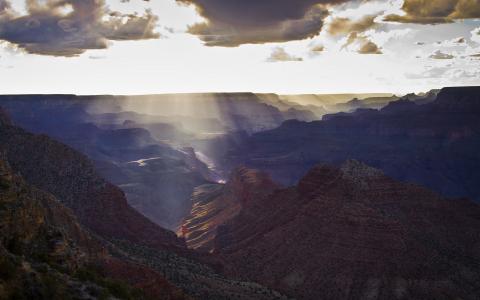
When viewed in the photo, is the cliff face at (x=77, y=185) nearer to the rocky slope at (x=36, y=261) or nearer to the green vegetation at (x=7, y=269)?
the rocky slope at (x=36, y=261)

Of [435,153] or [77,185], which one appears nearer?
[77,185]

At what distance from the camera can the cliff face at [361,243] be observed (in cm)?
6138

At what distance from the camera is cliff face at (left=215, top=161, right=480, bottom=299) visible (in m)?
61.4

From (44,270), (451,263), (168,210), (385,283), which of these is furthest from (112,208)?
(168,210)

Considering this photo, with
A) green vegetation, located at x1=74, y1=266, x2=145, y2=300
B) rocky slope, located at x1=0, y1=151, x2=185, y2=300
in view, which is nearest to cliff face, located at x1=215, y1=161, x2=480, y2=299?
rocky slope, located at x1=0, y1=151, x2=185, y2=300

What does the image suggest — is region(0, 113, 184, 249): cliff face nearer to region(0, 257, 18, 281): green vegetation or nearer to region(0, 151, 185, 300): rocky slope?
region(0, 151, 185, 300): rocky slope

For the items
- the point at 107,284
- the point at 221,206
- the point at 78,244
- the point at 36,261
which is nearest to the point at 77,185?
the point at 78,244

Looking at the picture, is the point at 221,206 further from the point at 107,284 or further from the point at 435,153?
the point at 107,284

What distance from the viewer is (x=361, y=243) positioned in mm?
66312

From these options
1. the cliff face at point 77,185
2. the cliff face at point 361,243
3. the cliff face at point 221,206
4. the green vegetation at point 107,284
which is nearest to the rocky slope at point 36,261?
the green vegetation at point 107,284

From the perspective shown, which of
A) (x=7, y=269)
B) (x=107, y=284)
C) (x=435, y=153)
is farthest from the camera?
(x=435, y=153)

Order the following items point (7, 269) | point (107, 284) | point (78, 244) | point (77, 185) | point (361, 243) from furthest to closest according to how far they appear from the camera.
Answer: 1. point (77, 185)
2. point (361, 243)
3. point (78, 244)
4. point (107, 284)
5. point (7, 269)

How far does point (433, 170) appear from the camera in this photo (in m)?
166

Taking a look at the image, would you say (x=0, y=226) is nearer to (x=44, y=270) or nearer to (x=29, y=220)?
(x=29, y=220)
